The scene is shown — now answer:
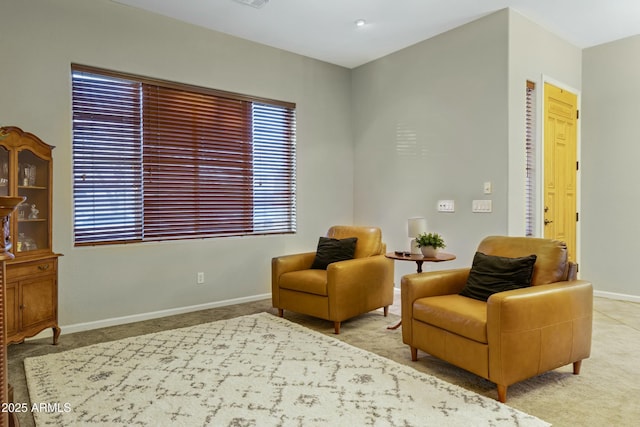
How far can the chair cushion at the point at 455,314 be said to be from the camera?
2.35m

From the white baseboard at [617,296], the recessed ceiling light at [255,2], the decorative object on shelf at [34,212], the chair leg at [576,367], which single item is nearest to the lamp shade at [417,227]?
the chair leg at [576,367]

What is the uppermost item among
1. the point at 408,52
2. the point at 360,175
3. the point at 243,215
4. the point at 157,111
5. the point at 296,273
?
the point at 408,52

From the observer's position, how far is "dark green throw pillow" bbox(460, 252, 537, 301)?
2.66 meters

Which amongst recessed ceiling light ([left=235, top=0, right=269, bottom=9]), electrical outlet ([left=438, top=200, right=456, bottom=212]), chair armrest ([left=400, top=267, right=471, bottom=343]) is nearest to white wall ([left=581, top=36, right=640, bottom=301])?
electrical outlet ([left=438, top=200, right=456, bottom=212])

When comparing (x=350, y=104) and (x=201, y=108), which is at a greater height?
(x=350, y=104)

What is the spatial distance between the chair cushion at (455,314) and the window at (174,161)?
2.53m

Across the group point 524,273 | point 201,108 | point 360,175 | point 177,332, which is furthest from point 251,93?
point 524,273

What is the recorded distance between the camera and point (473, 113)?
4.14m

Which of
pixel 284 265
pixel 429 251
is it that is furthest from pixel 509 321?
pixel 284 265

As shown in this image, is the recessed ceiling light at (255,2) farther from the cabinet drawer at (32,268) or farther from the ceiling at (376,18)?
the cabinet drawer at (32,268)

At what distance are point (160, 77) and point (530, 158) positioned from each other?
3.79 m

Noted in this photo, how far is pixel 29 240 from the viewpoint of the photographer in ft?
10.6

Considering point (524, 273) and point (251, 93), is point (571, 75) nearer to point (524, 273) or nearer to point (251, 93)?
point (524, 273)

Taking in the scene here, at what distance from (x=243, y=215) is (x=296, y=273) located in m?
1.15
